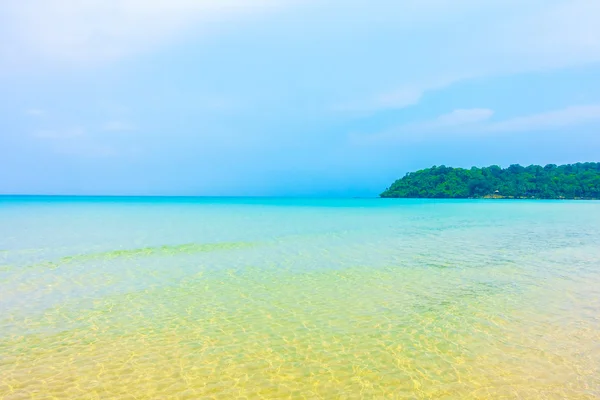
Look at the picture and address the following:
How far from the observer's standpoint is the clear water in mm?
5637

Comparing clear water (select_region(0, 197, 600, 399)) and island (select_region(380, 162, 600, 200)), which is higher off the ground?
island (select_region(380, 162, 600, 200))

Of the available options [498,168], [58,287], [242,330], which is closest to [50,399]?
[242,330]

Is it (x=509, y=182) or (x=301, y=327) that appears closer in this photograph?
(x=301, y=327)

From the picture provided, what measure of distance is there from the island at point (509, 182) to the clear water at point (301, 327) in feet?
507

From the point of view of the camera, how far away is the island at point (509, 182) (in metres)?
140

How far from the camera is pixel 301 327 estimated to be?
800 cm

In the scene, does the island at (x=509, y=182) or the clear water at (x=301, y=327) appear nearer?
the clear water at (x=301, y=327)

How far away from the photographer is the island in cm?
14050

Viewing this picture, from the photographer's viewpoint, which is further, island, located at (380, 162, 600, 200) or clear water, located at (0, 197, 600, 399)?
island, located at (380, 162, 600, 200)

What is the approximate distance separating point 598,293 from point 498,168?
183 metres

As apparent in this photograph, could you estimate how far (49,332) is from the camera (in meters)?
7.80

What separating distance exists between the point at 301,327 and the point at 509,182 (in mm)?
172794

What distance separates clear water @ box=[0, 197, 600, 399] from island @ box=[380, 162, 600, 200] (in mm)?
154395

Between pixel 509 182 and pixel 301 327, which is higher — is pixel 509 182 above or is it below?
above
